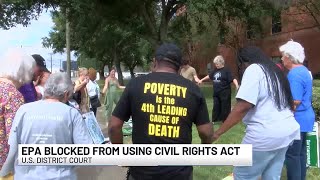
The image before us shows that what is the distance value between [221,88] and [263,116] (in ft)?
24.8

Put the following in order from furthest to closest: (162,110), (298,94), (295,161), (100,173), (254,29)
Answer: (254,29), (100,173), (295,161), (298,94), (162,110)

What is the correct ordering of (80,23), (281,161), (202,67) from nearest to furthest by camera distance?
(281,161)
(80,23)
(202,67)

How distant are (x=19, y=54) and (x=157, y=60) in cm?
121

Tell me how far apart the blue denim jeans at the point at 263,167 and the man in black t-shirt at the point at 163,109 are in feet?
2.53

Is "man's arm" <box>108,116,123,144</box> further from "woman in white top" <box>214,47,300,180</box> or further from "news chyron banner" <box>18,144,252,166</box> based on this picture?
"woman in white top" <box>214,47,300,180</box>

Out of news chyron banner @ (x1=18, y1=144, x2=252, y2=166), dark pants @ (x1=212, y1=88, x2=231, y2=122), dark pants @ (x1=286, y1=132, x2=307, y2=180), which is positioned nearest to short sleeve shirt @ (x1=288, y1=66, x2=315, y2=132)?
dark pants @ (x1=286, y1=132, x2=307, y2=180)

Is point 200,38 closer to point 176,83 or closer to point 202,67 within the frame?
point 202,67

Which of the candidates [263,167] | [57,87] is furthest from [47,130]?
[263,167]

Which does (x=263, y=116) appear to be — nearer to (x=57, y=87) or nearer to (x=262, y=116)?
(x=262, y=116)

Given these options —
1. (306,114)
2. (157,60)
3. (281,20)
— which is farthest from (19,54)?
(281,20)

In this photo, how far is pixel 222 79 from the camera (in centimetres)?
1148

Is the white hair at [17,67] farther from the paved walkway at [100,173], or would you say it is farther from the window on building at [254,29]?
the window on building at [254,29]

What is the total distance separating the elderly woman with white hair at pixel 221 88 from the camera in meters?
11.4

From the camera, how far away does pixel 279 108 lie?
4012mm
